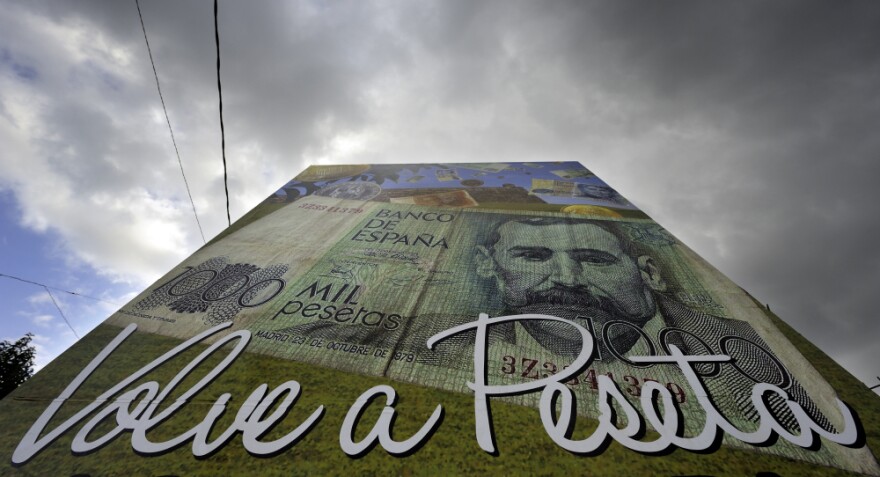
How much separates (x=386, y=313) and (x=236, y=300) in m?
2.35

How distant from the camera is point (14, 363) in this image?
1287 centimetres

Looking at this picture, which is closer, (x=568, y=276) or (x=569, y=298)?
(x=569, y=298)

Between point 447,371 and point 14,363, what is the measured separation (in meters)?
17.9

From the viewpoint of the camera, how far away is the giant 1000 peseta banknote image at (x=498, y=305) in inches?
153

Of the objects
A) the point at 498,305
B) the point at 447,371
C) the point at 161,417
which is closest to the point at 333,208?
the point at 498,305

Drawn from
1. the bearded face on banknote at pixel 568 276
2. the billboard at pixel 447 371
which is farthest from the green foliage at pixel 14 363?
the bearded face on banknote at pixel 568 276

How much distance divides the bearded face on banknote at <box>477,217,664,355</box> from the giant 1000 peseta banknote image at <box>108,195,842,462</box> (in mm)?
24

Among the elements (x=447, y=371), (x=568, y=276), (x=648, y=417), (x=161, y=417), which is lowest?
(x=161, y=417)

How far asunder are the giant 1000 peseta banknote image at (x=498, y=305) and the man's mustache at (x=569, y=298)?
24 millimetres

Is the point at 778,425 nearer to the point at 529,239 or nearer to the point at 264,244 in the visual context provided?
the point at 529,239

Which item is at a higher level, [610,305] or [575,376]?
[610,305]

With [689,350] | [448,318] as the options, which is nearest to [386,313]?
[448,318]

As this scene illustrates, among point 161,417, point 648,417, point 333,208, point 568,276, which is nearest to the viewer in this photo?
point 648,417

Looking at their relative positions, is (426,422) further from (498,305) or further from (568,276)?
(568,276)
